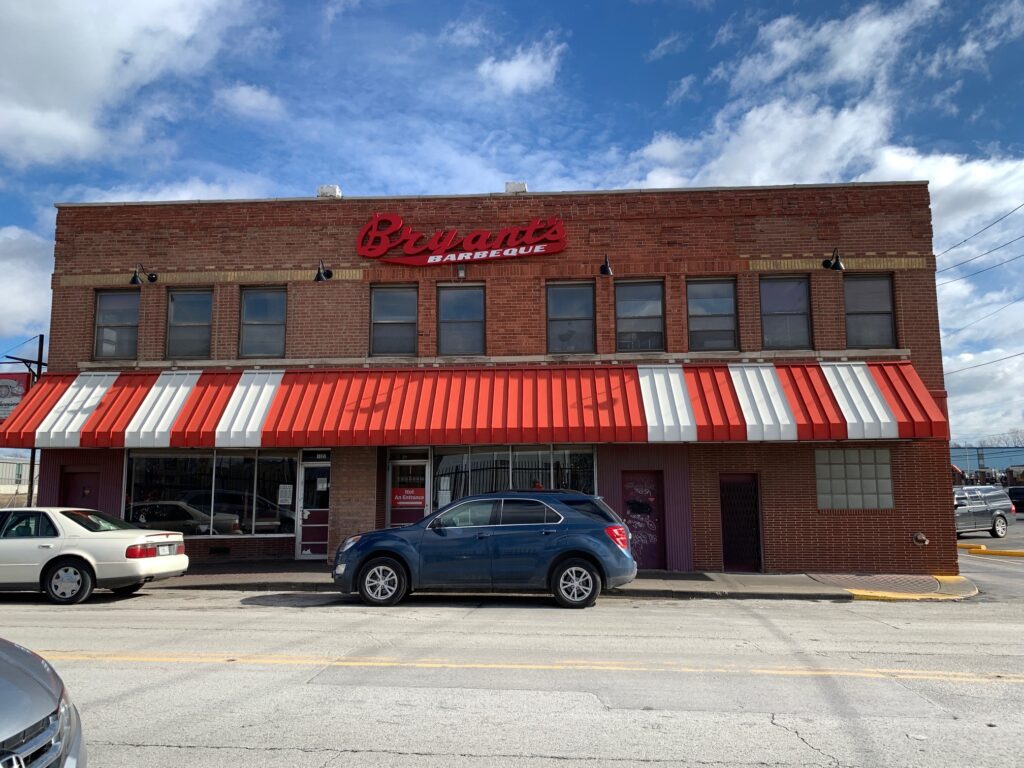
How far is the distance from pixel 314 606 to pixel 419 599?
156 cm

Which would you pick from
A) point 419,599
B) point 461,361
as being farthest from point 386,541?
point 461,361

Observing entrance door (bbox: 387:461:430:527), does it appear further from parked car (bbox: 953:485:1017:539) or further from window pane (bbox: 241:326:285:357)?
parked car (bbox: 953:485:1017:539)

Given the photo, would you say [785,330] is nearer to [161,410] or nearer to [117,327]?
[161,410]

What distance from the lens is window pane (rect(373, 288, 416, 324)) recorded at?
54.7ft

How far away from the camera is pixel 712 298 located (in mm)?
16266

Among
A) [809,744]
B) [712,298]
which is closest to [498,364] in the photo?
[712,298]

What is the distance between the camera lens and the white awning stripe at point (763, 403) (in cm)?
1405

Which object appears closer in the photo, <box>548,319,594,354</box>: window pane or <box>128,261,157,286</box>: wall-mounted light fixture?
<box>548,319,594,354</box>: window pane

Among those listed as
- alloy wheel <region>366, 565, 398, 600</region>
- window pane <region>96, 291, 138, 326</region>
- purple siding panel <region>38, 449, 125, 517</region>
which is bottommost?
alloy wheel <region>366, 565, 398, 600</region>

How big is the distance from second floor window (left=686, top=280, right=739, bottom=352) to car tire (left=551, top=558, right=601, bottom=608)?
21.9 ft

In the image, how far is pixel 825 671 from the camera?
6895 mm

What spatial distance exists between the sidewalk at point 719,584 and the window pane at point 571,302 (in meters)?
5.45

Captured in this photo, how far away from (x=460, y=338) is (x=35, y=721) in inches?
532

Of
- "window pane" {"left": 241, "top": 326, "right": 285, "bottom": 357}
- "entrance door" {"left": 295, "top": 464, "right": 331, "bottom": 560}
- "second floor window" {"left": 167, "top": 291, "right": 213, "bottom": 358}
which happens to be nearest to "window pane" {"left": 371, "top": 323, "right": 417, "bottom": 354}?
"window pane" {"left": 241, "top": 326, "right": 285, "bottom": 357}
